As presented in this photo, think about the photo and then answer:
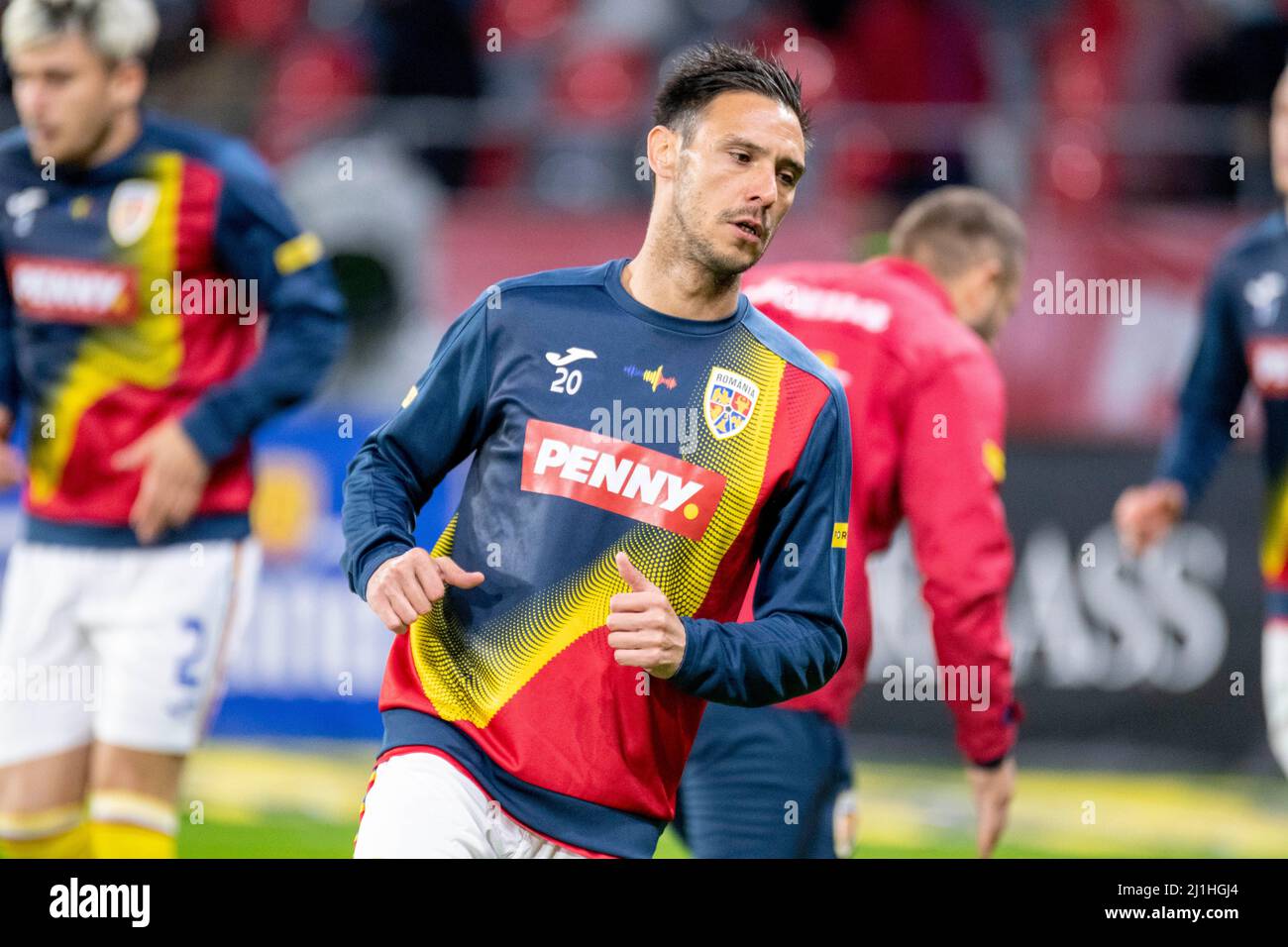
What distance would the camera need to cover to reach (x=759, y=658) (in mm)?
3434

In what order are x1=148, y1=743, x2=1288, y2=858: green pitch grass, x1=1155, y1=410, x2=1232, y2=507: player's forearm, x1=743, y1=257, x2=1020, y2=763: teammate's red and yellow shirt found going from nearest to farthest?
x1=743, y1=257, x2=1020, y2=763: teammate's red and yellow shirt < x1=1155, y1=410, x2=1232, y2=507: player's forearm < x1=148, y1=743, x2=1288, y2=858: green pitch grass

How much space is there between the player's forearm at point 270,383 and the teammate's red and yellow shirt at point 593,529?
158 centimetres

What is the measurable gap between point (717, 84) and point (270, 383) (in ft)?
6.90

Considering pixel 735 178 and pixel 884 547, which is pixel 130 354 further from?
pixel 735 178

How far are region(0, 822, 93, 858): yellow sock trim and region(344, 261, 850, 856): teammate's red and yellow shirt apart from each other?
1878mm

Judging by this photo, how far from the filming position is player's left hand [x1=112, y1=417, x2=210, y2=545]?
202 inches

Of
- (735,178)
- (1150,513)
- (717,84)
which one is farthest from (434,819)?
(1150,513)

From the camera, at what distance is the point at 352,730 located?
798 cm

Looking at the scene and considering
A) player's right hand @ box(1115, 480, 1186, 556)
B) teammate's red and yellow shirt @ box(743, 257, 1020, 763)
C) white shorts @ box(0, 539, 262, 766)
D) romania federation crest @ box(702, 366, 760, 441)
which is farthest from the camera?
player's right hand @ box(1115, 480, 1186, 556)

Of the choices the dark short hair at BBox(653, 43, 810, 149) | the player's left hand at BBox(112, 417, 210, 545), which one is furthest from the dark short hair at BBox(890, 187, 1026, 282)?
the player's left hand at BBox(112, 417, 210, 545)

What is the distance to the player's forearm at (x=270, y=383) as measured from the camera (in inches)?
204

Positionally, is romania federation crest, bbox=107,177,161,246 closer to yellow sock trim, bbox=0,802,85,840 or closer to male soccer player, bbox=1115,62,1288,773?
yellow sock trim, bbox=0,802,85,840
